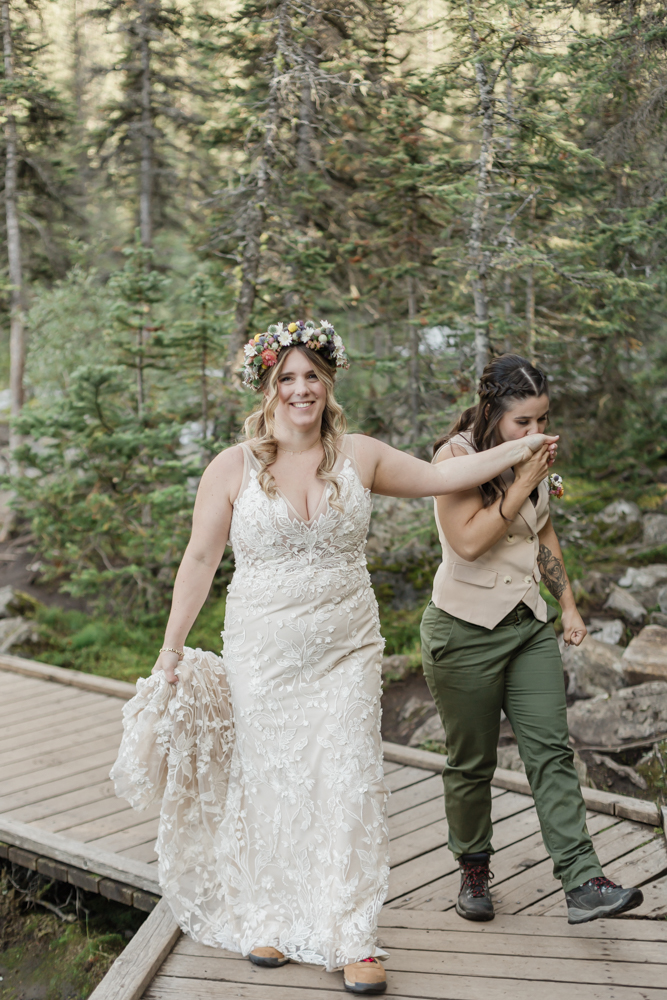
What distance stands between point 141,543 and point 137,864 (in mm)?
4730

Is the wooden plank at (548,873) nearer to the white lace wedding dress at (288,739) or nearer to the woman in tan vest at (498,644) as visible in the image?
the woman in tan vest at (498,644)

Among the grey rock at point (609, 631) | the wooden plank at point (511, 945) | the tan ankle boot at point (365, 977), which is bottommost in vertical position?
the grey rock at point (609, 631)

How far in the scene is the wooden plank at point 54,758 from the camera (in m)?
4.89

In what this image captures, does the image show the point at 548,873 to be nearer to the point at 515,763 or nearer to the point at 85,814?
the point at 515,763

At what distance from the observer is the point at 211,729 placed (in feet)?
10.0

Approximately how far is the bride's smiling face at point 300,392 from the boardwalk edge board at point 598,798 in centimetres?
235

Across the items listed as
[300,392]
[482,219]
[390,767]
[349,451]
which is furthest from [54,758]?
[482,219]

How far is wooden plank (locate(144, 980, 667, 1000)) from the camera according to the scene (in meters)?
2.74

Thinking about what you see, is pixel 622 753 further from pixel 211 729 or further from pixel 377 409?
pixel 377 409

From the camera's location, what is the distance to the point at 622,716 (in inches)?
211

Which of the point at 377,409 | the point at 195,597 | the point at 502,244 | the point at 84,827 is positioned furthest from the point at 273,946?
the point at 377,409

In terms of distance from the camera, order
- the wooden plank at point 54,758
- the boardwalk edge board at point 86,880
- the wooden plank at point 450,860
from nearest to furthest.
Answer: the wooden plank at point 450,860
the boardwalk edge board at point 86,880
the wooden plank at point 54,758

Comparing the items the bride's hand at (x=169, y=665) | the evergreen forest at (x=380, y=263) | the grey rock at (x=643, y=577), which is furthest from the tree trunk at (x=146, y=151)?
the bride's hand at (x=169, y=665)

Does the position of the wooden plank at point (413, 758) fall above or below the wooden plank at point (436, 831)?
below
